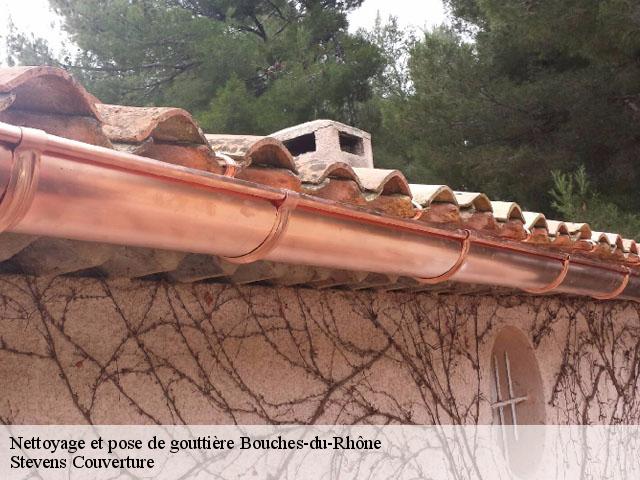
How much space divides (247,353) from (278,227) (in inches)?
33.5

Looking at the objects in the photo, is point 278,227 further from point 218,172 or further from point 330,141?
point 330,141

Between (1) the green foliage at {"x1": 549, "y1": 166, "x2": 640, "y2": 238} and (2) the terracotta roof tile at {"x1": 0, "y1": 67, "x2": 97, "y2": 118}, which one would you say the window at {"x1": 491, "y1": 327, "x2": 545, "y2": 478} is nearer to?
(2) the terracotta roof tile at {"x1": 0, "y1": 67, "x2": 97, "y2": 118}

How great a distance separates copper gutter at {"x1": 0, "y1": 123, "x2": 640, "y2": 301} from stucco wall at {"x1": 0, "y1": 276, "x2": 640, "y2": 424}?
1.73ft

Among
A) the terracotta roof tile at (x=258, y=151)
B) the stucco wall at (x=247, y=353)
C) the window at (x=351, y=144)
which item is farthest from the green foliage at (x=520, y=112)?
the terracotta roof tile at (x=258, y=151)

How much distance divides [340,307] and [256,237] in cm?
125

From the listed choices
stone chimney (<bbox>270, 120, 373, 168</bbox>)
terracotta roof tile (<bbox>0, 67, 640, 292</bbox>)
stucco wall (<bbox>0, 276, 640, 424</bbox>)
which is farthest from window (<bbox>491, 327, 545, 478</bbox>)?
stone chimney (<bbox>270, 120, 373, 168</bbox>)

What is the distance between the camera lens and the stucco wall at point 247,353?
1.88m

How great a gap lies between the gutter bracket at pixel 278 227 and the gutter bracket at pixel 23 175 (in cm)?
62

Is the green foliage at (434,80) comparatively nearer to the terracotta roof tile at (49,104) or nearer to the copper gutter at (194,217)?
the copper gutter at (194,217)

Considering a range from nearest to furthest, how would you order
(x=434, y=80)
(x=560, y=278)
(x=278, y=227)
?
(x=278, y=227), (x=560, y=278), (x=434, y=80)

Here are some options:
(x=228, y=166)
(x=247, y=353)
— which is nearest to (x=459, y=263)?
(x=247, y=353)

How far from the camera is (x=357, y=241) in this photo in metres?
1.95

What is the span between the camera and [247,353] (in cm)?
241

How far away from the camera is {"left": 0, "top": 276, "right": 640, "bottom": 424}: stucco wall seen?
74.2 inches
